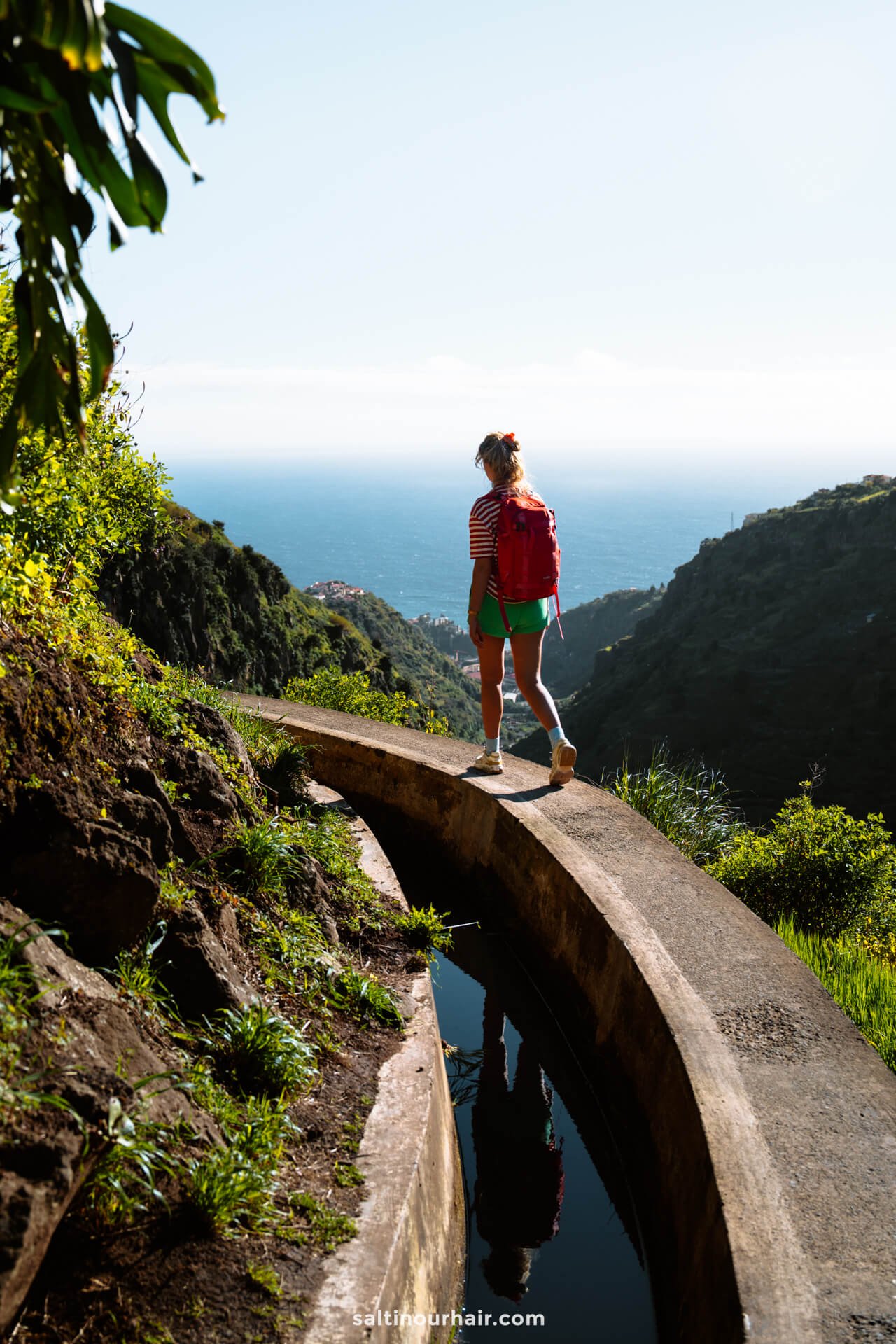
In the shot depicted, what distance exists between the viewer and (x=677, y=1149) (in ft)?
9.56

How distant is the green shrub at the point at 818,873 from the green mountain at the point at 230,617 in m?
29.6

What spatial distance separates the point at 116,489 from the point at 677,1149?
314 centimetres

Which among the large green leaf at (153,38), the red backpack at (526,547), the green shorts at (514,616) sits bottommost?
the green shorts at (514,616)

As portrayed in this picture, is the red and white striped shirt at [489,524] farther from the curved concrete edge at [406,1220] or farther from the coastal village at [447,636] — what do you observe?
the coastal village at [447,636]

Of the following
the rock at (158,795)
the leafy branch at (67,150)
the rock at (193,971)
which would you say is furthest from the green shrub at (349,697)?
the leafy branch at (67,150)

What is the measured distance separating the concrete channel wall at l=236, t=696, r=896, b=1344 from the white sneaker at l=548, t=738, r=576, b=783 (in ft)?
0.72

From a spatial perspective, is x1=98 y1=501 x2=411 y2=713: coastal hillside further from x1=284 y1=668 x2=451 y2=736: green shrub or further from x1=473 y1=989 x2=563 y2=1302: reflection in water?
x1=473 y1=989 x2=563 y2=1302: reflection in water

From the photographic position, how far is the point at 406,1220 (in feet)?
7.92

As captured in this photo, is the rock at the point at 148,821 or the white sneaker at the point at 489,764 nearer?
the rock at the point at 148,821

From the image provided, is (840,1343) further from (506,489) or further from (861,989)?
(506,489)

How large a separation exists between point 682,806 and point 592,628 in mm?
133626

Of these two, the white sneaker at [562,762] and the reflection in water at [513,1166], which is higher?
the white sneaker at [562,762]

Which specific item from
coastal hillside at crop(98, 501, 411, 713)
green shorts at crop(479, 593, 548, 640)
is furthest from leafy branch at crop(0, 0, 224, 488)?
coastal hillside at crop(98, 501, 411, 713)

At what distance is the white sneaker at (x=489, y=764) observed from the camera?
19.7 feet
